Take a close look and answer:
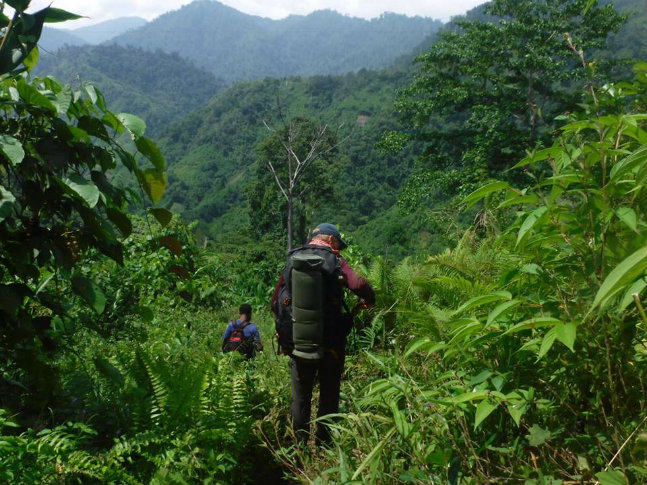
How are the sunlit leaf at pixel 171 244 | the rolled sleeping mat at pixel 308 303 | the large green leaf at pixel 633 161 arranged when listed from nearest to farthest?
the large green leaf at pixel 633 161
the sunlit leaf at pixel 171 244
the rolled sleeping mat at pixel 308 303

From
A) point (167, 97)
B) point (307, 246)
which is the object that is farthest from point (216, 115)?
point (307, 246)

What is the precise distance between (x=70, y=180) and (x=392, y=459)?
1533mm

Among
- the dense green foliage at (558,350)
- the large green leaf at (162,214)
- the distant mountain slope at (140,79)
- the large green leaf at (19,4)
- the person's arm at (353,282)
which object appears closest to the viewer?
the dense green foliage at (558,350)

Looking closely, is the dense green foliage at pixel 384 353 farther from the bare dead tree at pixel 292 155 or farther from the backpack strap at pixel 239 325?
the bare dead tree at pixel 292 155

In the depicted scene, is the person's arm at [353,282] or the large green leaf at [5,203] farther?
the person's arm at [353,282]

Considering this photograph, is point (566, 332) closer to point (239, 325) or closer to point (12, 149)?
point (12, 149)

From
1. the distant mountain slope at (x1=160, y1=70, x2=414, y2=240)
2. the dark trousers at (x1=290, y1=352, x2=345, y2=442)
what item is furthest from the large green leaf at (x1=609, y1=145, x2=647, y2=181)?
the distant mountain slope at (x1=160, y1=70, x2=414, y2=240)

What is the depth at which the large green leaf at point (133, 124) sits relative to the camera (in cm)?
200

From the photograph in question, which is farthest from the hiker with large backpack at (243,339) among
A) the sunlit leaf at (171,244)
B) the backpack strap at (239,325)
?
the sunlit leaf at (171,244)

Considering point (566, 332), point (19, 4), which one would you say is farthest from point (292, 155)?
point (566, 332)

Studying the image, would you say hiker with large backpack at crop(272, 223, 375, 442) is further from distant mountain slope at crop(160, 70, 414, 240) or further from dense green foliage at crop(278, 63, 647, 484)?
distant mountain slope at crop(160, 70, 414, 240)

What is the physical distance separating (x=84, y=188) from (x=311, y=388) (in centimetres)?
200

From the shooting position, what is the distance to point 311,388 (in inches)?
135

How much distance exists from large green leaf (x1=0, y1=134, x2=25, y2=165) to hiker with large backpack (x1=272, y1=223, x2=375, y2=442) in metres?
1.67
